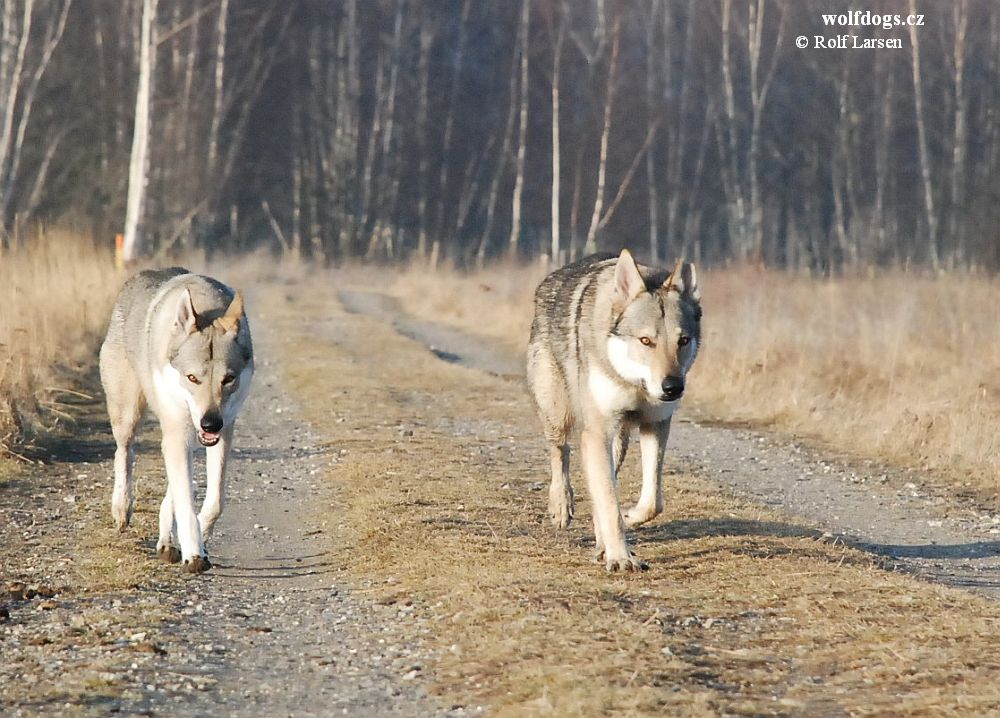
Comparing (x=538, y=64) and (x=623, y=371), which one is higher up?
(x=538, y=64)

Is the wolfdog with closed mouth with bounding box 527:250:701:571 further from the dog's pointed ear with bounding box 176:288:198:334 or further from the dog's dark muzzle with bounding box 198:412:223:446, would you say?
the dog's pointed ear with bounding box 176:288:198:334

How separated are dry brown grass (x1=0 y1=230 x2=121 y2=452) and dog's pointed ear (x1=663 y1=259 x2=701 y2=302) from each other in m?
5.40

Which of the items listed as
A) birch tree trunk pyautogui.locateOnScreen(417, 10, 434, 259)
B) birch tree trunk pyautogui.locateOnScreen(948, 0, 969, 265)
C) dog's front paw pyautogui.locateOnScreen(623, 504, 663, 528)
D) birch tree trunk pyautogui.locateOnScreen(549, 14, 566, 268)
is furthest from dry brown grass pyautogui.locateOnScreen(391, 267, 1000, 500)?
birch tree trunk pyautogui.locateOnScreen(417, 10, 434, 259)

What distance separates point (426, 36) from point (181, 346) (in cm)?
3662

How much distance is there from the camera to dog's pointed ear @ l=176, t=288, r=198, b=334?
249 inches

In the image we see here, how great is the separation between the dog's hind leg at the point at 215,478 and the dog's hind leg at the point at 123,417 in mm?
684

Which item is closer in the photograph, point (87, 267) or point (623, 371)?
point (623, 371)

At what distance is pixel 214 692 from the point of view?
15.3 ft

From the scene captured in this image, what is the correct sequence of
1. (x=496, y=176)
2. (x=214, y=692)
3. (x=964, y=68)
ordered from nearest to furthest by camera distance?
(x=214, y=692) < (x=964, y=68) < (x=496, y=176)

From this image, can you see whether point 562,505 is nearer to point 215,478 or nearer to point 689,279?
point 689,279

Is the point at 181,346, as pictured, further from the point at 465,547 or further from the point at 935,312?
the point at 935,312

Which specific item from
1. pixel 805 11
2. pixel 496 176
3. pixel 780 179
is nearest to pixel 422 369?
pixel 805 11

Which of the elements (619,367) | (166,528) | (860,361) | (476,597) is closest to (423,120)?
(860,361)

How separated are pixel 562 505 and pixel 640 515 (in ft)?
1.53
